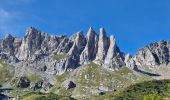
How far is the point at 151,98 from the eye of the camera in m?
134

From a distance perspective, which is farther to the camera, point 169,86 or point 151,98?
point 151,98

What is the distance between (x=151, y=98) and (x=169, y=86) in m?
13.1

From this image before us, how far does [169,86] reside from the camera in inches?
4833
